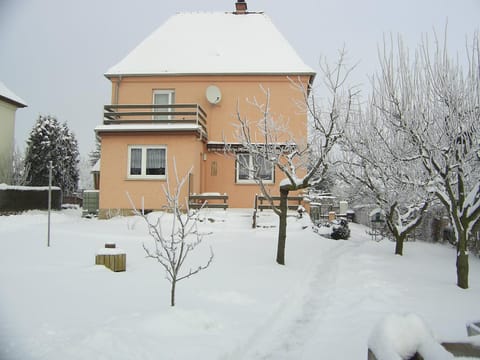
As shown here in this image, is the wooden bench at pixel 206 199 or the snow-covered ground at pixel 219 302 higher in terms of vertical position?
the wooden bench at pixel 206 199

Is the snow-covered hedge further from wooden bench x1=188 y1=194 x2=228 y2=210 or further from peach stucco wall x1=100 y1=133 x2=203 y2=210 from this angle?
wooden bench x1=188 y1=194 x2=228 y2=210

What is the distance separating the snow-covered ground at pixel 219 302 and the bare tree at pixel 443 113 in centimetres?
163

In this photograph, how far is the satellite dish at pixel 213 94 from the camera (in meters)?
20.5

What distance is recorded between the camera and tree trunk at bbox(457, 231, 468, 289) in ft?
27.3

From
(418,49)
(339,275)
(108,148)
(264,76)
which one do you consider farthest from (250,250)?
(264,76)

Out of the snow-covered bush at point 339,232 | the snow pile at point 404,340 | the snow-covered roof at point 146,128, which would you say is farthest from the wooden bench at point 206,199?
the snow pile at point 404,340

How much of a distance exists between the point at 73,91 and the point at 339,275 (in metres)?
8.26

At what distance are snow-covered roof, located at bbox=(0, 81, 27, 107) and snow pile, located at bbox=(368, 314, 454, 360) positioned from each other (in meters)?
25.0

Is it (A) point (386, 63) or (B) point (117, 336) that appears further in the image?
(A) point (386, 63)

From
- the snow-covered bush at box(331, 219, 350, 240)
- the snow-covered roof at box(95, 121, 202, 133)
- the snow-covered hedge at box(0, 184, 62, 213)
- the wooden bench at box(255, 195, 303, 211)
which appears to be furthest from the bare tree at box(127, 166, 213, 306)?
the snow-covered hedge at box(0, 184, 62, 213)

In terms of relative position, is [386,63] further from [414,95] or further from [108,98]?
[108,98]

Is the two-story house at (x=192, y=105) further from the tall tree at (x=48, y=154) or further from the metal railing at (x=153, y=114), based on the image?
the tall tree at (x=48, y=154)

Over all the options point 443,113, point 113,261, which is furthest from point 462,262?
point 113,261

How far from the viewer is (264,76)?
67.9 feet
